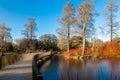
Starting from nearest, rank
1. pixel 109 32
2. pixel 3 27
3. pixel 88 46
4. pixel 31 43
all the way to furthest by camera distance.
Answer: pixel 88 46 → pixel 109 32 → pixel 3 27 → pixel 31 43

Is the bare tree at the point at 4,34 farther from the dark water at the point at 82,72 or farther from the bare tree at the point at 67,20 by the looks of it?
the dark water at the point at 82,72

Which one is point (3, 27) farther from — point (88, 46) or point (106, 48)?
point (106, 48)

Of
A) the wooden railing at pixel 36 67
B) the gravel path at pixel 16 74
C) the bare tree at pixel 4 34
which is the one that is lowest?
the gravel path at pixel 16 74

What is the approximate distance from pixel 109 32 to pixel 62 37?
889 cm

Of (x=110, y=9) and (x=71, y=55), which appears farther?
(x=110, y=9)

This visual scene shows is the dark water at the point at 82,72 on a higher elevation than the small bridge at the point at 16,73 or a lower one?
lower

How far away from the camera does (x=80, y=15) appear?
31297 mm

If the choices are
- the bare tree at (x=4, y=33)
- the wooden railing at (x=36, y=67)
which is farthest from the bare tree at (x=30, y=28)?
the wooden railing at (x=36, y=67)

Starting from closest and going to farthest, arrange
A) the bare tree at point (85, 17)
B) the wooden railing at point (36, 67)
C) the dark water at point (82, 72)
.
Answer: the wooden railing at point (36, 67), the dark water at point (82, 72), the bare tree at point (85, 17)

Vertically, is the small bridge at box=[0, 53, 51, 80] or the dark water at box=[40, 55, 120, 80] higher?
the small bridge at box=[0, 53, 51, 80]

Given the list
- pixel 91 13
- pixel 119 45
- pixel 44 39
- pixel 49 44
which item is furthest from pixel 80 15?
pixel 44 39

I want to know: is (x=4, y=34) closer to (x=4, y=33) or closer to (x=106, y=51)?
(x=4, y=33)

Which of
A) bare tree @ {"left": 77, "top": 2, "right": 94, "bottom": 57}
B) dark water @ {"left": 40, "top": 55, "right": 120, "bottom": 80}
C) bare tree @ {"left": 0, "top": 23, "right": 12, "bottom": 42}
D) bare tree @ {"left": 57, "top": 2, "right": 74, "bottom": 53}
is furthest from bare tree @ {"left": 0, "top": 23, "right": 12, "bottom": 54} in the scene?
dark water @ {"left": 40, "top": 55, "right": 120, "bottom": 80}

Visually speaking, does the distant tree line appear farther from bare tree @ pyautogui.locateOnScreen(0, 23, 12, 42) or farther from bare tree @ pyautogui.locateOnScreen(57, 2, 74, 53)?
bare tree @ pyautogui.locateOnScreen(0, 23, 12, 42)
